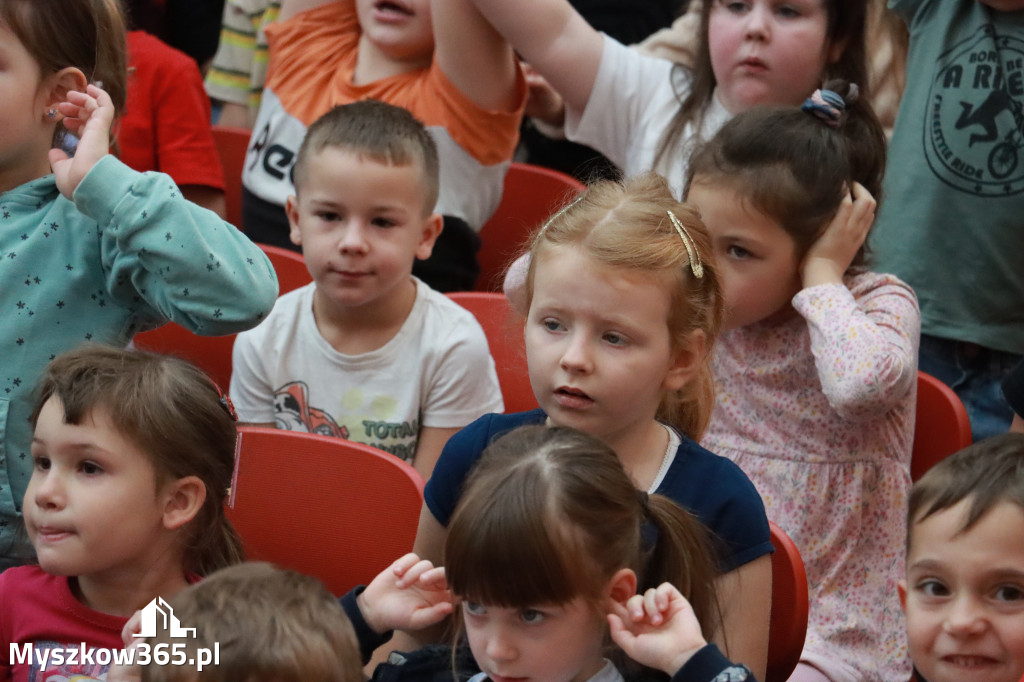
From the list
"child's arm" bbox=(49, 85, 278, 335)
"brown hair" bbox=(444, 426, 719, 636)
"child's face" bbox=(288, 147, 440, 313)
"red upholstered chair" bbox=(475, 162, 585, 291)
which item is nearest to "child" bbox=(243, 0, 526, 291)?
"red upholstered chair" bbox=(475, 162, 585, 291)

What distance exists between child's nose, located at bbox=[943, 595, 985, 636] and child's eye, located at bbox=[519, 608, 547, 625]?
0.46m

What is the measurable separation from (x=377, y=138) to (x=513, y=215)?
671 mm

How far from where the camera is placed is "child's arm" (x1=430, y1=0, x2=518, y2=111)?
241 centimetres

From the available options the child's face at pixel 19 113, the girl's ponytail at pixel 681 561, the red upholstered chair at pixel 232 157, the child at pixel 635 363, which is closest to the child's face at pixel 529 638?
the girl's ponytail at pixel 681 561

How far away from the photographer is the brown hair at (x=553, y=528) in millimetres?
1249

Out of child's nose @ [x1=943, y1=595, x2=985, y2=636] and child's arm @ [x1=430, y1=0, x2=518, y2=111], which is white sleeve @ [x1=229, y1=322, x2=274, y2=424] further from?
child's nose @ [x1=943, y1=595, x2=985, y2=636]

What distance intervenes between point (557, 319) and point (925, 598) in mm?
551

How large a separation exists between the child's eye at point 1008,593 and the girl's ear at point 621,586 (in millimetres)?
407

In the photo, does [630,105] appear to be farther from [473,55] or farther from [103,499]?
[103,499]

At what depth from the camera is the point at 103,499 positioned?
4.89 ft

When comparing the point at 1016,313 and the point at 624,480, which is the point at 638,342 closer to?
the point at 624,480

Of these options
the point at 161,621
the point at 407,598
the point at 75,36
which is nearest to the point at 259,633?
the point at 161,621

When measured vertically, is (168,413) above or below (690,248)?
below

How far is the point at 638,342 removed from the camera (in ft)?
4.93
